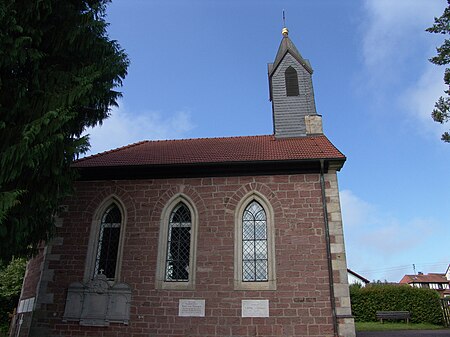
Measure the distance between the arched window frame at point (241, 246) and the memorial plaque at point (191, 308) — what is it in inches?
37.1

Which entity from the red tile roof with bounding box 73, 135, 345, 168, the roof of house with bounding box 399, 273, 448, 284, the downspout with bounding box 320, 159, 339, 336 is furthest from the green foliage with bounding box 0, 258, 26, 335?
the roof of house with bounding box 399, 273, 448, 284

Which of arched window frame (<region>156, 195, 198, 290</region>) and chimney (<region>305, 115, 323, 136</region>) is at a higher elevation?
chimney (<region>305, 115, 323, 136</region>)

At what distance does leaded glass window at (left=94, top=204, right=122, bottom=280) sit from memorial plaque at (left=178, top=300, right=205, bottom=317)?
6.82 feet

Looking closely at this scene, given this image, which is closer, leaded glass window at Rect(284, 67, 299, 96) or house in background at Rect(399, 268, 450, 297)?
leaded glass window at Rect(284, 67, 299, 96)

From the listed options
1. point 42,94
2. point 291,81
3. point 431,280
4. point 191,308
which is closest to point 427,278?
point 431,280

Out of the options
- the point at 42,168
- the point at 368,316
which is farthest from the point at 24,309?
the point at 368,316

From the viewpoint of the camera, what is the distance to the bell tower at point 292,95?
13461 mm

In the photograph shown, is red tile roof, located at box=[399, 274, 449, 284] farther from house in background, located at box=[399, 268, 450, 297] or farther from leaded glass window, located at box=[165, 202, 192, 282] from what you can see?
leaded glass window, located at box=[165, 202, 192, 282]

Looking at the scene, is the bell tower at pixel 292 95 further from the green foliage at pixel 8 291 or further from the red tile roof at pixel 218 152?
the green foliage at pixel 8 291

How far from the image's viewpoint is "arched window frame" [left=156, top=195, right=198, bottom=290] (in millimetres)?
9461

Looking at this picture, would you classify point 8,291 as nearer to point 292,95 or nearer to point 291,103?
point 291,103

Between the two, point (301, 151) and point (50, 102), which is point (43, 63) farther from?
point (301, 151)

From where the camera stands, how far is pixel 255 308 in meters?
8.96

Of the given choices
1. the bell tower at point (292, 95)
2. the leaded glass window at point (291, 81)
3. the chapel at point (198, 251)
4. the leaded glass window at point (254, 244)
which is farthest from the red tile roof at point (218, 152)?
the leaded glass window at point (291, 81)
